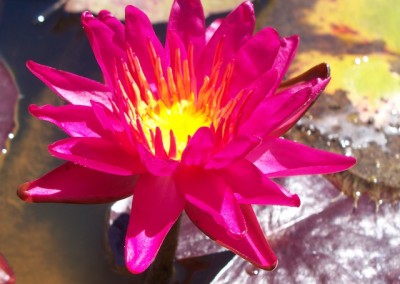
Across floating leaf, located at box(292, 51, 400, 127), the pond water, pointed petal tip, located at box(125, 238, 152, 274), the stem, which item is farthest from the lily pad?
pointed petal tip, located at box(125, 238, 152, 274)

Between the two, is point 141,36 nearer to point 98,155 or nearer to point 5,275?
point 98,155

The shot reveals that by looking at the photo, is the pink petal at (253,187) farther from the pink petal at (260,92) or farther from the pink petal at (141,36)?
the pink petal at (141,36)

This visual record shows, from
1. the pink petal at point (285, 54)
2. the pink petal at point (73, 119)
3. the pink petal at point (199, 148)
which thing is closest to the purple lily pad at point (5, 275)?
the pink petal at point (73, 119)

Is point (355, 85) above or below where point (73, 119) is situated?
below

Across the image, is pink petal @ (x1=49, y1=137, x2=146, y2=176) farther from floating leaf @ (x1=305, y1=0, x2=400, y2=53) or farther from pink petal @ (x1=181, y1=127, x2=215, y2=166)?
floating leaf @ (x1=305, y1=0, x2=400, y2=53)

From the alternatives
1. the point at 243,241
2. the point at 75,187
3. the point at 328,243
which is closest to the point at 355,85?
the point at 328,243

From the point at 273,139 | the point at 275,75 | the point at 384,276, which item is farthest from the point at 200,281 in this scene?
the point at 275,75
